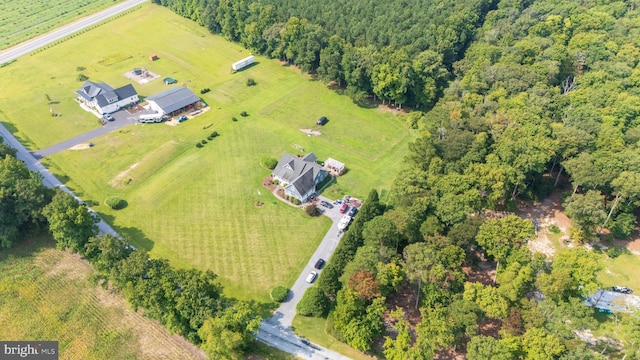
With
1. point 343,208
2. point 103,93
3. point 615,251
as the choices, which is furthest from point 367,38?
point 615,251

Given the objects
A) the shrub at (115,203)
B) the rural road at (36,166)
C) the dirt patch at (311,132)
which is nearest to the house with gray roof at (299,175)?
the dirt patch at (311,132)

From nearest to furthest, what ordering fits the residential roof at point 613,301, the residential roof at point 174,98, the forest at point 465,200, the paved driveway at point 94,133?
the forest at point 465,200 < the residential roof at point 613,301 < the paved driveway at point 94,133 < the residential roof at point 174,98

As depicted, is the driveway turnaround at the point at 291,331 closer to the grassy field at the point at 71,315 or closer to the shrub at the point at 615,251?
the grassy field at the point at 71,315

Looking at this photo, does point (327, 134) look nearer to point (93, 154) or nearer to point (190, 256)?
point (190, 256)

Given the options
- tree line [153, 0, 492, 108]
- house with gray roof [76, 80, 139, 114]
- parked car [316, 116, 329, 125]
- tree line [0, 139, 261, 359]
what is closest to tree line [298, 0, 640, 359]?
tree line [153, 0, 492, 108]

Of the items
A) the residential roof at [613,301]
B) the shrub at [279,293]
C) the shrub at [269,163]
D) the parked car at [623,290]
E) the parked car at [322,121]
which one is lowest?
the shrub at [279,293]

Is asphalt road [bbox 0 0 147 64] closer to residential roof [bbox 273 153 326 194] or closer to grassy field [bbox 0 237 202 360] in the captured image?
grassy field [bbox 0 237 202 360]
